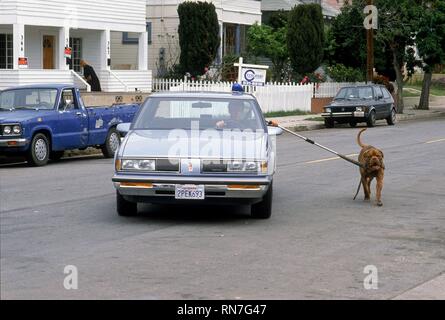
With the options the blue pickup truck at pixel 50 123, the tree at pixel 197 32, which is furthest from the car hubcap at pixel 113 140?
the tree at pixel 197 32

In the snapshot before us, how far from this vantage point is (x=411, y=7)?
139 ft

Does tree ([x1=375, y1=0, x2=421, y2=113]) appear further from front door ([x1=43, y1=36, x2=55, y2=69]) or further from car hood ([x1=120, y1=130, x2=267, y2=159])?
car hood ([x1=120, y1=130, x2=267, y2=159])

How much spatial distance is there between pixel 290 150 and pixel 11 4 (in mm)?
12916

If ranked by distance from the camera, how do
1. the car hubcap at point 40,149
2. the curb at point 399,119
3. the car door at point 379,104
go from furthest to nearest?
the car door at point 379,104
the curb at point 399,119
the car hubcap at point 40,149

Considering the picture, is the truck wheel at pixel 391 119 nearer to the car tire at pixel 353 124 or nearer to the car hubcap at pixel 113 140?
the car tire at pixel 353 124

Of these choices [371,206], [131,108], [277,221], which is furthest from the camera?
[131,108]

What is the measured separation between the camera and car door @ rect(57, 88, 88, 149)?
19.1 meters

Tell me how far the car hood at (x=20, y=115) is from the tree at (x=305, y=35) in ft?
77.9

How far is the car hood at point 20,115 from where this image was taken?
17.9m

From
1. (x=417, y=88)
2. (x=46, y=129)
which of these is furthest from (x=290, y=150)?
(x=417, y=88)

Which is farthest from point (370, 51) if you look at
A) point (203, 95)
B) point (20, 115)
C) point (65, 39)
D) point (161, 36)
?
point (203, 95)

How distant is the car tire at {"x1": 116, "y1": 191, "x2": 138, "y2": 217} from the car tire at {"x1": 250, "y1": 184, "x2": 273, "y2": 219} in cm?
146

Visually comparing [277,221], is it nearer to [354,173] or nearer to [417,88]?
[354,173]

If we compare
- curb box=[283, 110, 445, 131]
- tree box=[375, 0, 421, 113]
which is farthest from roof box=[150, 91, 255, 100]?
tree box=[375, 0, 421, 113]
